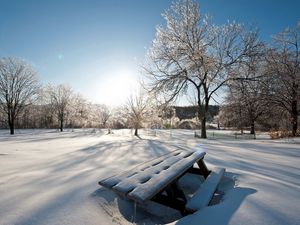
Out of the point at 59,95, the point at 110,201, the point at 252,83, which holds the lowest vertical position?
the point at 110,201

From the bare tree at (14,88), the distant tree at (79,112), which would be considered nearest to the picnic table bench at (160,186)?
the bare tree at (14,88)

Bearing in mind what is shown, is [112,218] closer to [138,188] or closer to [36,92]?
[138,188]

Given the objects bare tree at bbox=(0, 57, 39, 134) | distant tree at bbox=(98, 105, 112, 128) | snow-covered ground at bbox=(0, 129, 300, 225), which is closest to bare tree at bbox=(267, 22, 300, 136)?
snow-covered ground at bbox=(0, 129, 300, 225)

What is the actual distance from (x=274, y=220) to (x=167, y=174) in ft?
4.51

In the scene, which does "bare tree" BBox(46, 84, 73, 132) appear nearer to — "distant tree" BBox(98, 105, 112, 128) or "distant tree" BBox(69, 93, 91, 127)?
"distant tree" BBox(69, 93, 91, 127)

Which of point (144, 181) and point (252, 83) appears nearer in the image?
point (144, 181)

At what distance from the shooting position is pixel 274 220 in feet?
7.31

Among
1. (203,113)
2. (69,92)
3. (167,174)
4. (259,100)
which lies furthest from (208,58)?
(69,92)

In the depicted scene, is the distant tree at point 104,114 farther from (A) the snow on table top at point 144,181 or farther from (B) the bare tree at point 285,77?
(A) the snow on table top at point 144,181

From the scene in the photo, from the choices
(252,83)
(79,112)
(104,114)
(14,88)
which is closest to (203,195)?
(252,83)

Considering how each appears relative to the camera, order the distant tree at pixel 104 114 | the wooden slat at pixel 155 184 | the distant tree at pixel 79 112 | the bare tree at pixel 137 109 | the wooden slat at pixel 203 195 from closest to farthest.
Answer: the wooden slat at pixel 155 184 → the wooden slat at pixel 203 195 → the bare tree at pixel 137 109 → the distant tree at pixel 79 112 → the distant tree at pixel 104 114

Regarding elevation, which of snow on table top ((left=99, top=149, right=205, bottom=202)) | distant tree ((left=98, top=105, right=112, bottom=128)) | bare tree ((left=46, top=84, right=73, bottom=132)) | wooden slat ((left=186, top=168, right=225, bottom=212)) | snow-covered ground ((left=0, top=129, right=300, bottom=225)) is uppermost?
bare tree ((left=46, top=84, right=73, bottom=132))

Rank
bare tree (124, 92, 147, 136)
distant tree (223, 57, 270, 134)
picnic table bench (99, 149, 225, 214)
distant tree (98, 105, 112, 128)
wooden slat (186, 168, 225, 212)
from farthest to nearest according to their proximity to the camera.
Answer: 1. distant tree (98, 105, 112, 128)
2. bare tree (124, 92, 147, 136)
3. distant tree (223, 57, 270, 134)
4. wooden slat (186, 168, 225, 212)
5. picnic table bench (99, 149, 225, 214)

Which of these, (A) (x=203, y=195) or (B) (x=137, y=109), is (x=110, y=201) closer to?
(A) (x=203, y=195)
